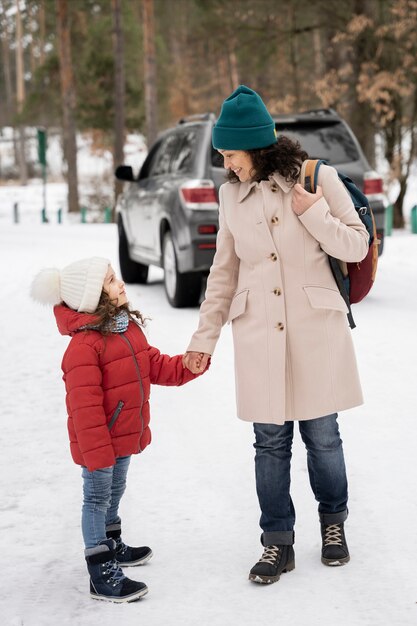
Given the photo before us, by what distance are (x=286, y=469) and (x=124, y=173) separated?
791cm

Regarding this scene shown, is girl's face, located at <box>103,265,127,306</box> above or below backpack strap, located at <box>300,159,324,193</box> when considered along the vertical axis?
below

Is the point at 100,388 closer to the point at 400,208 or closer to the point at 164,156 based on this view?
the point at 164,156

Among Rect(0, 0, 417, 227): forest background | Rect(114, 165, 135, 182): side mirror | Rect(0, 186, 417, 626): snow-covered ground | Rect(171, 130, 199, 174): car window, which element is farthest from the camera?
Rect(0, 0, 417, 227): forest background

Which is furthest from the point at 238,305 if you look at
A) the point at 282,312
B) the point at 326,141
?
the point at 326,141

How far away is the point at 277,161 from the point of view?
390 cm

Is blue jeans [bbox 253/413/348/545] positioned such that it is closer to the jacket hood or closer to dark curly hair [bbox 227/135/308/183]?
the jacket hood

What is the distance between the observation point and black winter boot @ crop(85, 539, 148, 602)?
373 centimetres

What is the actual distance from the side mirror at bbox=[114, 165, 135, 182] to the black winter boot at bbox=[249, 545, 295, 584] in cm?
771

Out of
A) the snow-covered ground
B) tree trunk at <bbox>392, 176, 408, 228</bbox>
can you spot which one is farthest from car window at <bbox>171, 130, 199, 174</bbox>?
tree trunk at <bbox>392, 176, 408, 228</bbox>

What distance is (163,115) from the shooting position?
55.4 metres

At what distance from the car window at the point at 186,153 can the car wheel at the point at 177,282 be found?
0.73 metres

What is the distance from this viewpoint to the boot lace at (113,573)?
12.3 ft

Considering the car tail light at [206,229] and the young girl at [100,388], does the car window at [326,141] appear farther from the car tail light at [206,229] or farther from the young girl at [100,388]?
the young girl at [100,388]

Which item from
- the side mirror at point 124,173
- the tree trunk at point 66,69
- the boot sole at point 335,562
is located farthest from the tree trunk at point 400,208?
the boot sole at point 335,562
